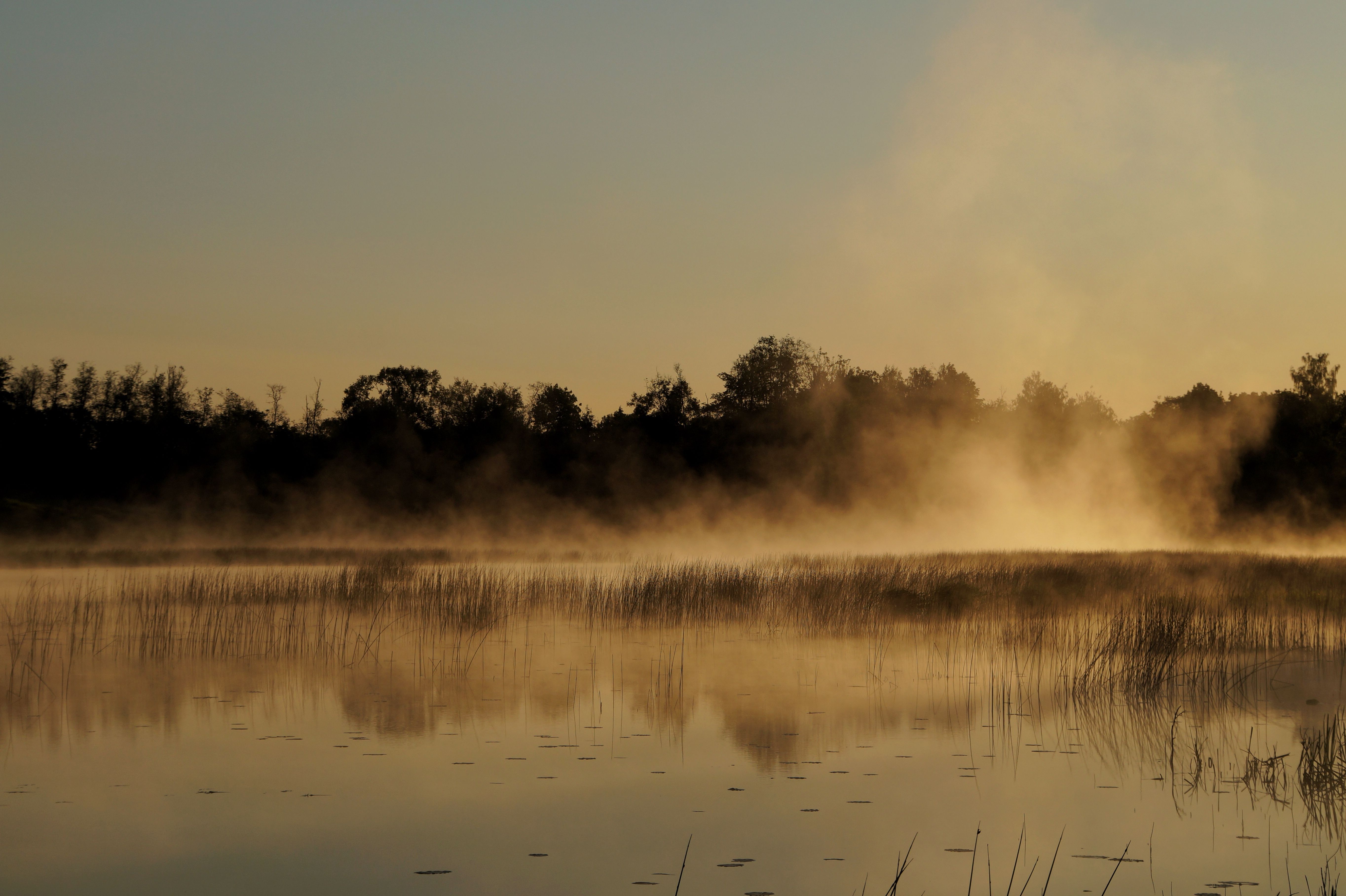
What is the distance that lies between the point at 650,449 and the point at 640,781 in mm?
53043

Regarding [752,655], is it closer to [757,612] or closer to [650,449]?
[757,612]

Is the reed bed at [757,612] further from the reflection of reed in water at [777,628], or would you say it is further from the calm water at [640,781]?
the calm water at [640,781]

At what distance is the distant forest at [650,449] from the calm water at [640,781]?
142ft

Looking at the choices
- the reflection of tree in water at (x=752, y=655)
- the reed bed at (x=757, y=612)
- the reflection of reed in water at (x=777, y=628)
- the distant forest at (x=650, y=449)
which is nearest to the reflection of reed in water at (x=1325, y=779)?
the reflection of tree in water at (x=752, y=655)

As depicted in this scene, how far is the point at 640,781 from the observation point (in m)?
7.04

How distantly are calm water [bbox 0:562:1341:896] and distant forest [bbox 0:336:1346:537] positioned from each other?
4321 centimetres

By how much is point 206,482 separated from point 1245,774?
53.1 metres

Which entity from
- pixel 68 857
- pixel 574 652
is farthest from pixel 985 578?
pixel 68 857

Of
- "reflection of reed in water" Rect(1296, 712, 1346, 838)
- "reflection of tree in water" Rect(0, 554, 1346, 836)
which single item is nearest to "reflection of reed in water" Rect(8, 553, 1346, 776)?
"reflection of tree in water" Rect(0, 554, 1346, 836)

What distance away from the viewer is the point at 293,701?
9.58 meters

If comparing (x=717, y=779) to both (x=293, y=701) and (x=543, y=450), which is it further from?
(x=543, y=450)

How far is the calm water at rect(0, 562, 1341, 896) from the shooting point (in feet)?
17.5

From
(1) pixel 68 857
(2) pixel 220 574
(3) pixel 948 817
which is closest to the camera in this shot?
(1) pixel 68 857

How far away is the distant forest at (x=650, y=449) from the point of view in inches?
2071
